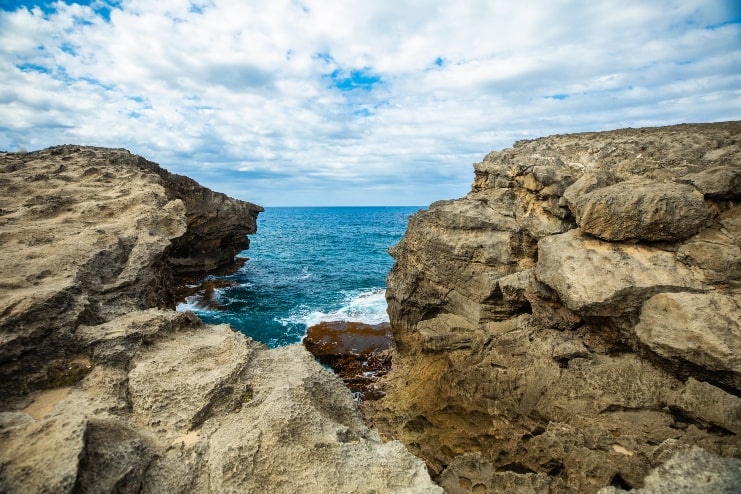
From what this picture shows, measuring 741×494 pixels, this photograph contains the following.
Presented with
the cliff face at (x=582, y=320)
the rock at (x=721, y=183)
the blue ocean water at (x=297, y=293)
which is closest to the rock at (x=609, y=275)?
the cliff face at (x=582, y=320)

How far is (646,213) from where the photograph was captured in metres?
9.05

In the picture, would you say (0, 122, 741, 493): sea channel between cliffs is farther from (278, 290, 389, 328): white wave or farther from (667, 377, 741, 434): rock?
(278, 290, 389, 328): white wave

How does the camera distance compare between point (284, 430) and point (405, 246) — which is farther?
point (405, 246)

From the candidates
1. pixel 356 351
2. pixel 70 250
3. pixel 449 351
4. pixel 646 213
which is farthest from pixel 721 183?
pixel 356 351

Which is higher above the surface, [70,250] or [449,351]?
[70,250]

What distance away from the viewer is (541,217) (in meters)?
13.2

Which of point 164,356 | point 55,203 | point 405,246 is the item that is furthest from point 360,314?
point 164,356

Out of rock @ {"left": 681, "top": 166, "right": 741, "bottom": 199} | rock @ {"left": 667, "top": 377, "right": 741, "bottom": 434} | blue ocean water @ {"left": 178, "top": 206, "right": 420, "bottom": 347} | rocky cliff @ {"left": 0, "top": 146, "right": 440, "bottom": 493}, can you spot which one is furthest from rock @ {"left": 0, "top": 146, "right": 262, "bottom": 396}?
rock @ {"left": 681, "top": 166, "right": 741, "bottom": 199}

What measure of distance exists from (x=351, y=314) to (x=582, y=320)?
20.2 meters

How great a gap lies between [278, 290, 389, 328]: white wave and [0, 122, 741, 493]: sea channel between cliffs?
35.9 feet

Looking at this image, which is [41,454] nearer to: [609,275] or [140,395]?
[140,395]

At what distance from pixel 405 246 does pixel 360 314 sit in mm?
12952

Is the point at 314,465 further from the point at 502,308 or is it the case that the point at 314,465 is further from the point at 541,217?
the point at 541,217

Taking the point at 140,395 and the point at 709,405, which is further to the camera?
the point at 709,405
